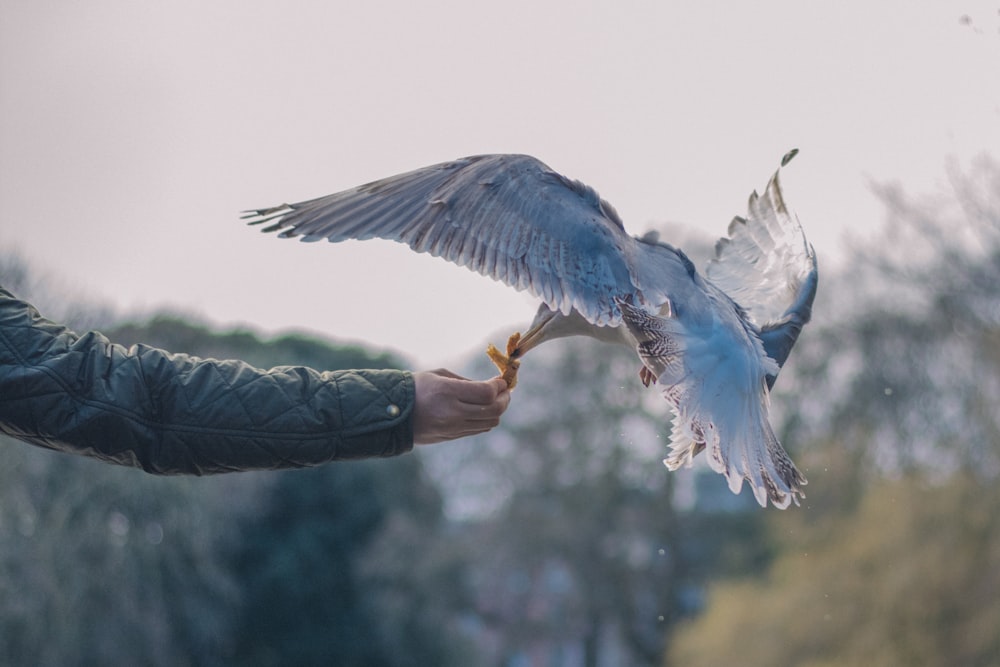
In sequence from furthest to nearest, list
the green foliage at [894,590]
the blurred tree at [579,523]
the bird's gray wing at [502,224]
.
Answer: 1. the blurred tree at [579,523]
2. the green foliage at [894,590]
3. the bird's gray wing at [502,224]

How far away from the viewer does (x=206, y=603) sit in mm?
13930

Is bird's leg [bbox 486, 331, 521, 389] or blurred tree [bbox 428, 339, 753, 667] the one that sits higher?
bird's leg [bbox 486, 331, 521, 389]

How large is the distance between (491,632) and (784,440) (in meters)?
7.47

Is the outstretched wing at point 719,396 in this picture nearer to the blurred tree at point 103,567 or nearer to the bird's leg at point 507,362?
the bird's leg at point 507,362

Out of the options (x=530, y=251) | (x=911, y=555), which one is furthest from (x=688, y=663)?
(x=530, y=251)

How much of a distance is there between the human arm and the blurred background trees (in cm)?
748

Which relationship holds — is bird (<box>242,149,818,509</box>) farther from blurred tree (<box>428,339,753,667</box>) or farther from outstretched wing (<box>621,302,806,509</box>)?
blurred tree (<box>428,339,753,667</box>)

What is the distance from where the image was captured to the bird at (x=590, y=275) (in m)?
2.27

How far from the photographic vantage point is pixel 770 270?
294 cm

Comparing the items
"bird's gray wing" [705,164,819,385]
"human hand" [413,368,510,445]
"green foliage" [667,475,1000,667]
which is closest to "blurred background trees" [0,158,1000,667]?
"green foliage" [667,475,1000,667]

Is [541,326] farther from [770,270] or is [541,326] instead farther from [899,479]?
[899,479]

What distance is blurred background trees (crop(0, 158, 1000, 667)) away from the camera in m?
11.1

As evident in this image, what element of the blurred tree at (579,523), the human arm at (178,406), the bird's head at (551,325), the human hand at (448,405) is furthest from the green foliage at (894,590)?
the human arm at (178,406)

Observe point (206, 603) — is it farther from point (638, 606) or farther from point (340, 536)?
point (638, 606)
